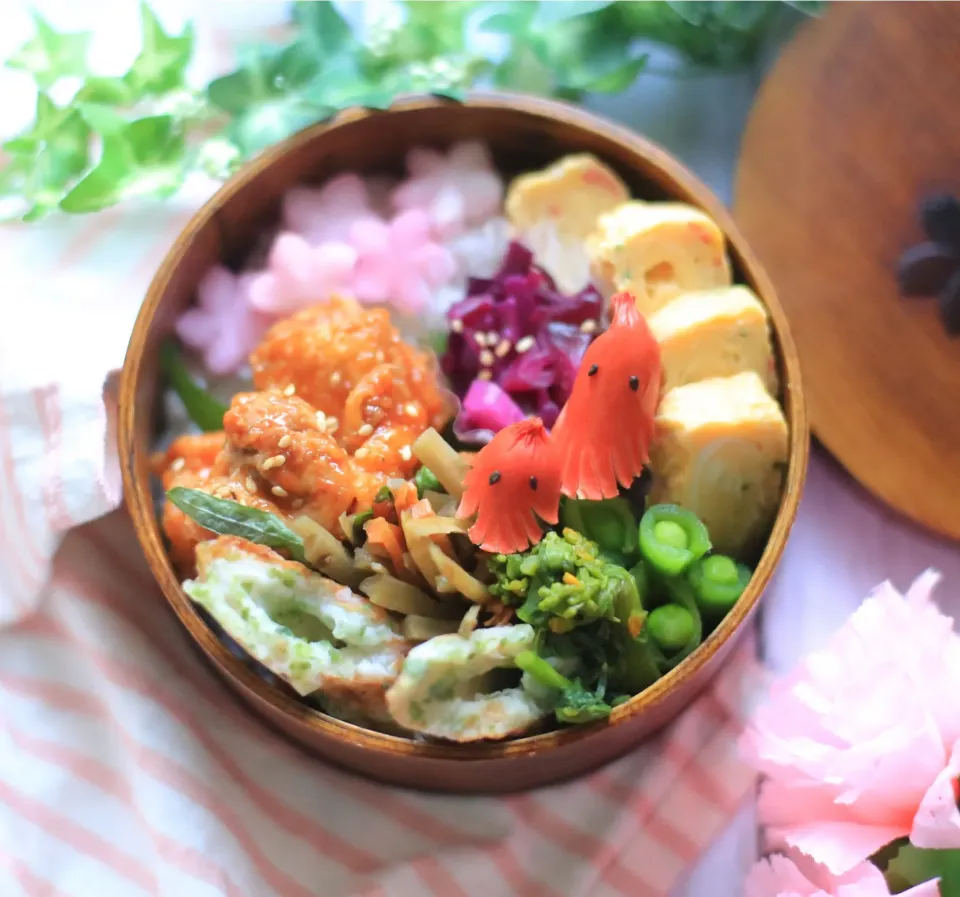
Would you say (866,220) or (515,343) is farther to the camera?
(866,220)

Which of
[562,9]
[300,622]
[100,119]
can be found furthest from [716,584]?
[100,119]

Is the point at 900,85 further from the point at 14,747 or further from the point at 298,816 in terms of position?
the point at 14,747

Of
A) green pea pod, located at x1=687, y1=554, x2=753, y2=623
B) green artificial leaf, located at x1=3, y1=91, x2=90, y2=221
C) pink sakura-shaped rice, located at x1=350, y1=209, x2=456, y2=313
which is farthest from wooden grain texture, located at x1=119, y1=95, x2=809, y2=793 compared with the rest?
green artificial leaf, located at x1=3, y1=91, x2=90, y2=221

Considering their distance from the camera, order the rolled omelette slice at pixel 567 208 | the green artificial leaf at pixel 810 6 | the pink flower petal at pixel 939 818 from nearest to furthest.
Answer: the pink flower petal at pixel 939 818 → the rolled omelette slice at pixel 567 208 → the green artificial leaf at pixel 810 6

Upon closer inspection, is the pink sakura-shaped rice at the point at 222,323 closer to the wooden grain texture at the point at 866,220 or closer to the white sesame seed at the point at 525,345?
the white sesame seed at the point at 525,345

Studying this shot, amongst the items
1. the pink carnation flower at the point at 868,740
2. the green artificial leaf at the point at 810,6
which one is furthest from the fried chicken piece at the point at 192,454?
the green artificial leaf at the point at 810,6

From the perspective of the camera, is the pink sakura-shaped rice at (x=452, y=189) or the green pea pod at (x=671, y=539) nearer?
the green pea pod at (x=671, y=539)

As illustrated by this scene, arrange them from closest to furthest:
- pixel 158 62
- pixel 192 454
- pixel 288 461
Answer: pixel 288 461 < pixel 192 454 < pixel 158 62

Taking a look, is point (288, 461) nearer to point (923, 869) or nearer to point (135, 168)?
point (135, 168)
